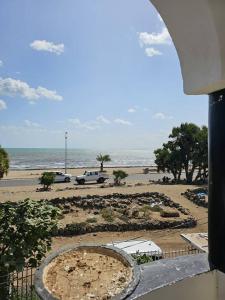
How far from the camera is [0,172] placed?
21.2m

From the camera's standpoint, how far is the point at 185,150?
3014 centimetres

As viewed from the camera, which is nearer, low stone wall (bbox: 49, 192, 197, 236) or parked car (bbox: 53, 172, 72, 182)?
low stone wall (bbox: 49, 192, 197, 236)

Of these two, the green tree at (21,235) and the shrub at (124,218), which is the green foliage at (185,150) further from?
the green tree at (21,235)

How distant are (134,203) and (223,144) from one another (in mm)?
19514

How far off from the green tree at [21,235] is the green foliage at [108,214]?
12920mm

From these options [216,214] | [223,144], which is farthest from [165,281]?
[223,144]

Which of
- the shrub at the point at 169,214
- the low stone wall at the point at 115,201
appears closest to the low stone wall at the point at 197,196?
the low stone wall at the point at 115,201

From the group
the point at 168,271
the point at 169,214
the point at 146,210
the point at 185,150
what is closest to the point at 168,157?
the point at 185,150

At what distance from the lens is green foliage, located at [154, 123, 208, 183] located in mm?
29562

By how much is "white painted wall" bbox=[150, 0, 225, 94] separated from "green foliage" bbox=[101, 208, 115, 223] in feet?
50.5

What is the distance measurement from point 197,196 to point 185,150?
27.2ft

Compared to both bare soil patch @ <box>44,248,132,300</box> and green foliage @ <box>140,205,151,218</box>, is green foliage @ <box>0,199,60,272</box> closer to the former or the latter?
bare soil patch @ <box>44,248,132,300</box>

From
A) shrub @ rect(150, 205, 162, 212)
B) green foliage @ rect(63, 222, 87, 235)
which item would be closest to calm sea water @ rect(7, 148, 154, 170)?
shrub @ rect(150, 205, 162, 212)

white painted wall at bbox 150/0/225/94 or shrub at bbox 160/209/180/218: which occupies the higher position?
white painted wall at bbox 150/0/225/94
